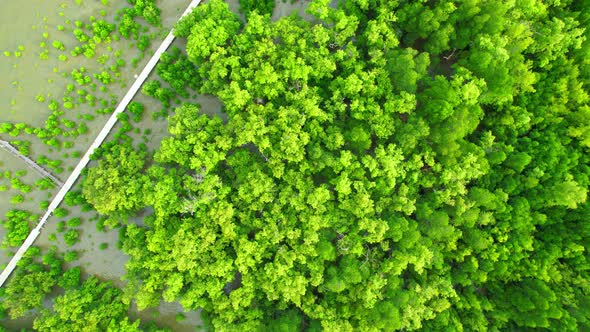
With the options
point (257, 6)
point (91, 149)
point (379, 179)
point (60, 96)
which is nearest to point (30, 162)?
point (91, 149)

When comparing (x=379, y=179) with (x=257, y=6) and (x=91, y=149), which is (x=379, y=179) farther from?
(x=91, y=149)

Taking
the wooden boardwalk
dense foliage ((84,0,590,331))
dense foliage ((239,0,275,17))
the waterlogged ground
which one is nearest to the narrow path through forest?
the waterlogged ground

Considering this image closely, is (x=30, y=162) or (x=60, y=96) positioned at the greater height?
(x=60, y=96)

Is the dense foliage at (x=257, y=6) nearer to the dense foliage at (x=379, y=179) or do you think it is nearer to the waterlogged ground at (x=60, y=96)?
the waterlogged ground at (x=60, y=96)

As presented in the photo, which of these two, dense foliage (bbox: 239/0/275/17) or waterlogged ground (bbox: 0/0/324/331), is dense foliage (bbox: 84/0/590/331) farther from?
waterlogged ground (bbox: 0/0/324/331)

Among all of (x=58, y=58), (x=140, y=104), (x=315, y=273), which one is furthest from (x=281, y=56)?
(x=58, y=58)

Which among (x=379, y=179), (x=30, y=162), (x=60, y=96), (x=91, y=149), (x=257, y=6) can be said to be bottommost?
(x=30, y=162)
